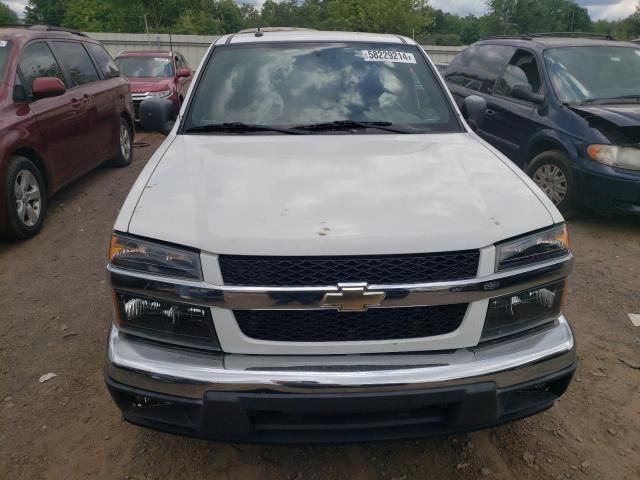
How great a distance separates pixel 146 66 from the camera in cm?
1184

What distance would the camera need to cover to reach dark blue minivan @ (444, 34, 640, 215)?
16.4 feet

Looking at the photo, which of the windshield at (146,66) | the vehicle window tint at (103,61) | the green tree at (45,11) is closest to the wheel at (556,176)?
the vehicle window tint at (103,61)

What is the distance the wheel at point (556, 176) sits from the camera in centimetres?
534

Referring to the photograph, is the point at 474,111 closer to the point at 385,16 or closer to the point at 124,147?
the point at 124,147

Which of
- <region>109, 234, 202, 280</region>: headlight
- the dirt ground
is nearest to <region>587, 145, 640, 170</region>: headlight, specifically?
the dirt ground

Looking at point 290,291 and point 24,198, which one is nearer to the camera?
point 290,291

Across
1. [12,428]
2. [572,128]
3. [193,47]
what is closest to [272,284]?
[12,428]

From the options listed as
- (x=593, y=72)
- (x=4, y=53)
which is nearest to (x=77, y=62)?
(x=4, y=53)

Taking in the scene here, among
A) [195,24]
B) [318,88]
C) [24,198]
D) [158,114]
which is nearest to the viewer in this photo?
[318,88]

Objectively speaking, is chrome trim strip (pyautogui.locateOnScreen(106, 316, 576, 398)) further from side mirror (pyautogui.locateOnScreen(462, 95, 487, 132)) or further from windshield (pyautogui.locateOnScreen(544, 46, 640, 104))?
windshield (pyautogui.locateOnScreen(544, 46, 640, 104))

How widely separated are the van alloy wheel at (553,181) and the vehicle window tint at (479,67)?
152cm

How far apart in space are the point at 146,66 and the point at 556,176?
9.41 metres

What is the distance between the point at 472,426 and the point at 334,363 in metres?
0.58

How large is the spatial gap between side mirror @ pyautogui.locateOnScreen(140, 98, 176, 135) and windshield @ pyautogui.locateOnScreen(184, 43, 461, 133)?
1.22 ft
